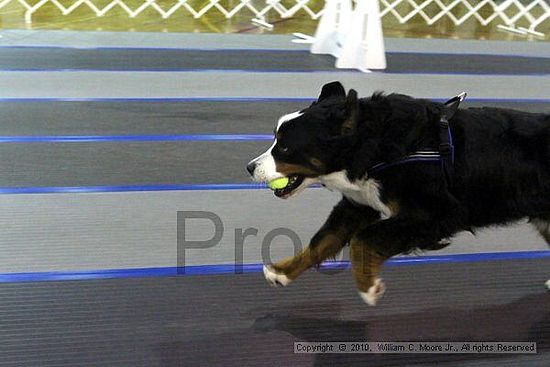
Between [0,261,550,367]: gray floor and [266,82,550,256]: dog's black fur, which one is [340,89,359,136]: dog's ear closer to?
[266,82,550,256]: dog's black fur

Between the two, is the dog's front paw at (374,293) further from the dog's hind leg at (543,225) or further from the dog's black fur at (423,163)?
the dog's hind leg at (543,225)

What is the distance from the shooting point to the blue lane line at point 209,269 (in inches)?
121

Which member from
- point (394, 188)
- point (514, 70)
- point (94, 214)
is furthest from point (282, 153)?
point (514, 70)

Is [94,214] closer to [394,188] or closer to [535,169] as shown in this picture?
[394,188]

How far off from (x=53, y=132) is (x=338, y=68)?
3310 mm

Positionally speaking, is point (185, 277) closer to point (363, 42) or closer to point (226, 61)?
point (226, 61)

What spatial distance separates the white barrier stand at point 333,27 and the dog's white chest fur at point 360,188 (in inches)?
211

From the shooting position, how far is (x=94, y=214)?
3730 millimetres

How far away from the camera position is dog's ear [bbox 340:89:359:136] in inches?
100

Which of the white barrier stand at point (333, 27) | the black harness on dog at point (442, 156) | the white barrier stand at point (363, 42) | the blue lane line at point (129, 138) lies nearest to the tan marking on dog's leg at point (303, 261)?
the black harness on dog at point (442, 156)

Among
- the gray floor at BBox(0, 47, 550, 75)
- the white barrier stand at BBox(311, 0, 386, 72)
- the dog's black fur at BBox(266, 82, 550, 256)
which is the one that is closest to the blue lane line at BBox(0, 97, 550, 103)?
the gray floor at BBox(0, 47, 550, 75)

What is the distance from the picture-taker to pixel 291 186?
2.76 m

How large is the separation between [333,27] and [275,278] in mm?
5468

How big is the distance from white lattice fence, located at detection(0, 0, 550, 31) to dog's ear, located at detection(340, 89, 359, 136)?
765 centimetres
